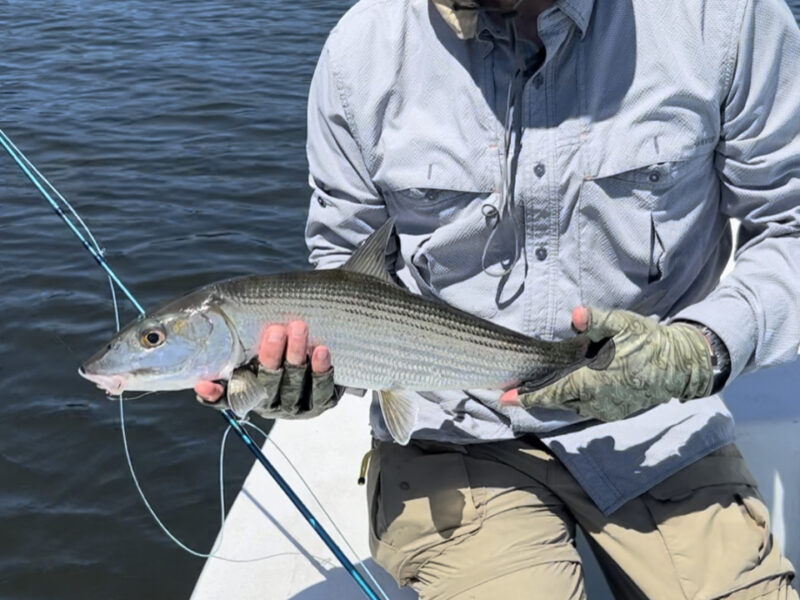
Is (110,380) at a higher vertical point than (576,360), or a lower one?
lower

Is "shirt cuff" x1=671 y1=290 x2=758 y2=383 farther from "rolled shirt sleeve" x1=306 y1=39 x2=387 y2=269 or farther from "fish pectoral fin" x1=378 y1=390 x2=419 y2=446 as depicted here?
"rolled shirt sleeve" x1=306 y1=39 x2=387 y2=269

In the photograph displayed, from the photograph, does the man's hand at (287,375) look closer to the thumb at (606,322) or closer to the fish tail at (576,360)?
the fish tail at (576,360)

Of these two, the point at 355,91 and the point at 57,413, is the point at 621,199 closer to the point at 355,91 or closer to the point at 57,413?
the point at 355,91

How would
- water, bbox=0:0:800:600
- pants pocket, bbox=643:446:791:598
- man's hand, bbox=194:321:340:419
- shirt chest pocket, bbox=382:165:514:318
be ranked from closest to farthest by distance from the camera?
man's hand, bbox=194:321:340:419
pants pocket, bbox=643:446:791:598
shirt chest pocket, bbox=382:165:514:318
water, bbox=0:0:800:600

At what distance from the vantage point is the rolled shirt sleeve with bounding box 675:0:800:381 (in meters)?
2.57

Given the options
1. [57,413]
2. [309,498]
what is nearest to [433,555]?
[309,498]

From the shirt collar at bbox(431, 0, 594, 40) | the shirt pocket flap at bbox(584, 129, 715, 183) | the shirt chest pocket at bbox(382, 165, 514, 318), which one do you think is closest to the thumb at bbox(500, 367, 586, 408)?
the shirt chest pocket at bbox(382, 165, 514, 318)

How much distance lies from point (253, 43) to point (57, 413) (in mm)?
7251

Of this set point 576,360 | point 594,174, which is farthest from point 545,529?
point 594,174

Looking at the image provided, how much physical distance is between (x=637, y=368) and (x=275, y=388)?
2.81 ft

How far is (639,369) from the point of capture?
8.13 ft

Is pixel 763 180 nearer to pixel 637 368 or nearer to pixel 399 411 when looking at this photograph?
pixel 637 368

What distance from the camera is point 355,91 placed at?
2756 millimetres

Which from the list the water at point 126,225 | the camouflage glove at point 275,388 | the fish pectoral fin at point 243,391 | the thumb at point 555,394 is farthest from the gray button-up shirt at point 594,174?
the water at point 126,225
